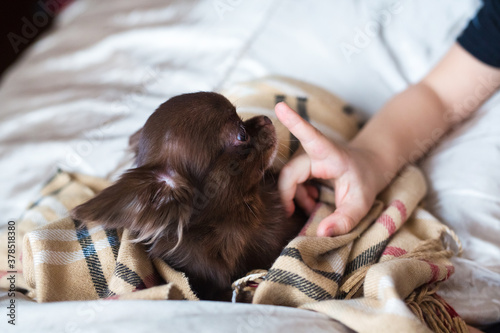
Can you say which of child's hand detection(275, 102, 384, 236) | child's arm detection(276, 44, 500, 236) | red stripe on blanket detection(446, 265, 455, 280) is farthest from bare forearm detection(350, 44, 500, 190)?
red stripe on blanket detection(446, 265, 455, 280)

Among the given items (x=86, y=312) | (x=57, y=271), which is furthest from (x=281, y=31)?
(x=86, y=312)

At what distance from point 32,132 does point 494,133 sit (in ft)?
5.27

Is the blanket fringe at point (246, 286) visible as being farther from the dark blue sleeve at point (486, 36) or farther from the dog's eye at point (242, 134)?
the dark blue sleeve at point (486, 36)

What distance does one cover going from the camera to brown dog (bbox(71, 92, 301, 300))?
942 mm

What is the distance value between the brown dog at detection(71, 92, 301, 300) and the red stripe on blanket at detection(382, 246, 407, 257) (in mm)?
290

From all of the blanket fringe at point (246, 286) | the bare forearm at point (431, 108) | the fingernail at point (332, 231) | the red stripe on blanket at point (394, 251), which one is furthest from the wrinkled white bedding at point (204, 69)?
the blanket fringe at point (246, 286)

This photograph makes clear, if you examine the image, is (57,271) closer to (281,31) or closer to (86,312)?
(86,312)

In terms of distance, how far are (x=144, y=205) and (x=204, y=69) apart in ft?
3.35

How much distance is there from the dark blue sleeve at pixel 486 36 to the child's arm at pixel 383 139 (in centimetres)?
2

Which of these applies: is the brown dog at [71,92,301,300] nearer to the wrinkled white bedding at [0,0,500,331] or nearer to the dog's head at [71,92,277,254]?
the dog's head at [71,92,277,254]

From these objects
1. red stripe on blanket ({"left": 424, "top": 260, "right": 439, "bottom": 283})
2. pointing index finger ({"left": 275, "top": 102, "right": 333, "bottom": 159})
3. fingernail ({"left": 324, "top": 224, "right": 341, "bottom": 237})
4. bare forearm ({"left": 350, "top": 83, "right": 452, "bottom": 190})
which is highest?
bare forearm ({"left": 350, "top": 83, "right": 452, "bottom": 190})

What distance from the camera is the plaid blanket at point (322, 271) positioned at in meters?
0.78

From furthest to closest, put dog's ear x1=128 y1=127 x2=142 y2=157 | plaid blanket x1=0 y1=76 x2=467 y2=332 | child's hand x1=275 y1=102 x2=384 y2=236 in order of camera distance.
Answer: dog's ear x1=128 y1=127 x2=142 y2=157 < child's hand x1=275 y1=102 x2=384 y2=236 < plaid blanket x1=0 y1=76 x2=467 y2=332

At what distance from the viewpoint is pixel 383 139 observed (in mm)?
1309
